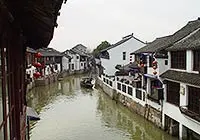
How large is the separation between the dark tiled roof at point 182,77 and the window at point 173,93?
1.39 ft

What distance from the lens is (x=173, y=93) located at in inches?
587

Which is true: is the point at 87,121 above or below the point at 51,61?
below

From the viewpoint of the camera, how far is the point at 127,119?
746 inches

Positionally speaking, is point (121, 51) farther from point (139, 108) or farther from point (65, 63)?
point (65, 63)

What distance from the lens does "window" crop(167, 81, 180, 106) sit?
14.4 m

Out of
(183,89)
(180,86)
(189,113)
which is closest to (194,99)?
(189,113)

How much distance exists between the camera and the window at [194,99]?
12.2 m

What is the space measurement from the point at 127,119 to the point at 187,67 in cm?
668

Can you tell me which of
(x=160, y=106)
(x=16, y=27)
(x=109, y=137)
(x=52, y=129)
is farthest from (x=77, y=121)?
(x=16, y=27)

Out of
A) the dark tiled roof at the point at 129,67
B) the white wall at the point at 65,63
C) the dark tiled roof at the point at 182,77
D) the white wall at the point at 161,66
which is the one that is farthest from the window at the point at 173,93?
the white wall at the point at 65,63

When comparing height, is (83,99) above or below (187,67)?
below

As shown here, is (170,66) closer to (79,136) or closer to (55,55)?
(79,136)

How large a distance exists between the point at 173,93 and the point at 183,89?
5.27ft

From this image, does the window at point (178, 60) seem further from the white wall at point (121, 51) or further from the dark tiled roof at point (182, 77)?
the white wall at point (121, 51)
